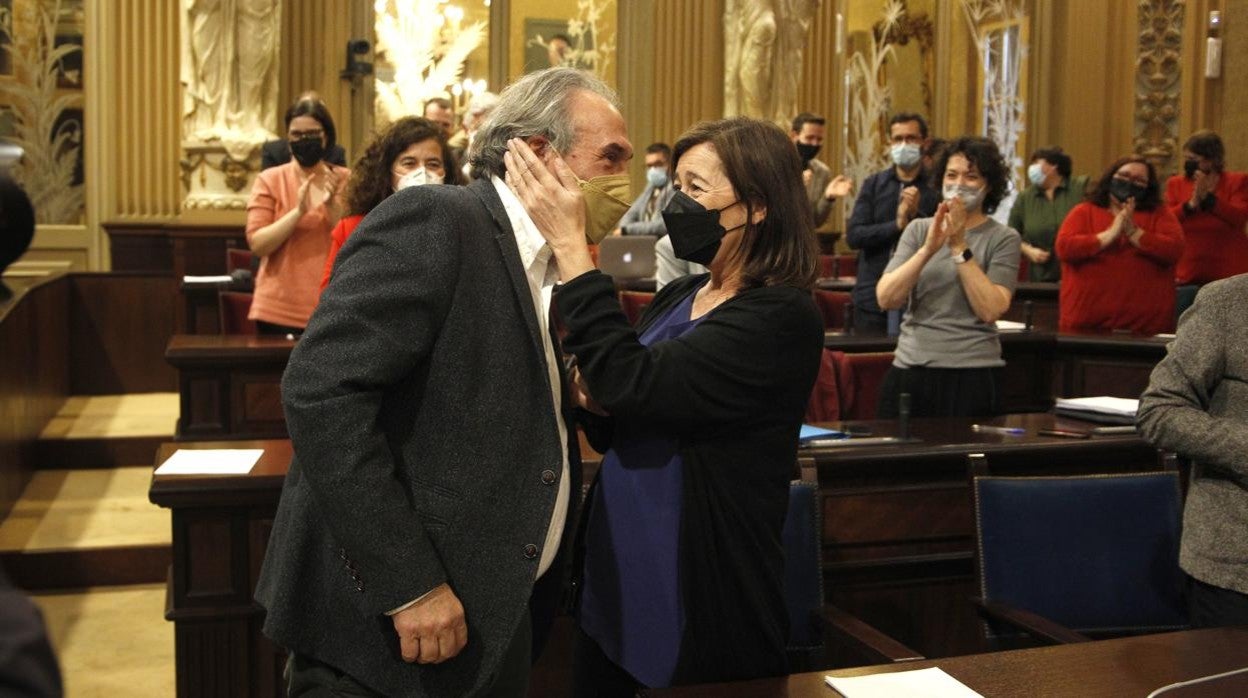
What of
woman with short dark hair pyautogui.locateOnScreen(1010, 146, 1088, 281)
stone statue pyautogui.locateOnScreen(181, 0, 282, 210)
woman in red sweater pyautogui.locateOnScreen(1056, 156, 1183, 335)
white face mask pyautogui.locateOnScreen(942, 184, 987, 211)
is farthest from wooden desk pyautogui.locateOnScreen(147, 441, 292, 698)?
woman with short dark hair pyautogui.locateOnScreen(1010, 146, 1088, 281)

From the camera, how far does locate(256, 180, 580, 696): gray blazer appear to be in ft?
5.26

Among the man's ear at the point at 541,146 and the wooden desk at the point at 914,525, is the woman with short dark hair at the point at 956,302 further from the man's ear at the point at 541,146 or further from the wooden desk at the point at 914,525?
the man's ear at the point at 541,146

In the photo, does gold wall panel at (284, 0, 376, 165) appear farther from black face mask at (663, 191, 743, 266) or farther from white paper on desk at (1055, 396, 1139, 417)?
black face mask at (663, 191, 743, 266)

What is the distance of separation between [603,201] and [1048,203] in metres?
8.04

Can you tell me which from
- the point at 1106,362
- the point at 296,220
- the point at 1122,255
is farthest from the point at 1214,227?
the point at 296,220

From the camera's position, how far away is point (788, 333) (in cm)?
200

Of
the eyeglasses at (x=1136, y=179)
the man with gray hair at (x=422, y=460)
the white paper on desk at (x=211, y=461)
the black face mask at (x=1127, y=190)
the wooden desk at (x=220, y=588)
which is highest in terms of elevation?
the eyeglasses at (x=1136, y=179)

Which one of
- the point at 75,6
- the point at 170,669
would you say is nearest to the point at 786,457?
the point at 170,669

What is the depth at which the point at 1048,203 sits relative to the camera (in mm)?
9234

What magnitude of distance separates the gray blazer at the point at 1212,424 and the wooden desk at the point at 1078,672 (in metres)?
0.48

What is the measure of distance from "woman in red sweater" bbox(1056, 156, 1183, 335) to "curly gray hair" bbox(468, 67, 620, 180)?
451 centimetres

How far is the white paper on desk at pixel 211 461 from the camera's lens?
2990 mm

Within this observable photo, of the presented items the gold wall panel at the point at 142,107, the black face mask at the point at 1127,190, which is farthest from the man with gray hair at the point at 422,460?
the gold wall panel at the point at 142,107

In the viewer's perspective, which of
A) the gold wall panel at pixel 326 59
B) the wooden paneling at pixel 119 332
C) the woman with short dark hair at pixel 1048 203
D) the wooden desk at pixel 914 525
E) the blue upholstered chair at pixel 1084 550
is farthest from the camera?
the gold wall panel at pixel 326 59
